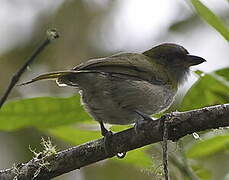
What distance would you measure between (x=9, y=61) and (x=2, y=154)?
3.01 feet

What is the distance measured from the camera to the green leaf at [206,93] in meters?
2.48

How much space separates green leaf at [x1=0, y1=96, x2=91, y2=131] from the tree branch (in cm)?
27

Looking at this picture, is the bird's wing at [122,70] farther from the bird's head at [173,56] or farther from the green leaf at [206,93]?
the green leaf at [206,93]

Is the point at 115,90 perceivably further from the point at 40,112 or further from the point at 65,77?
the point at 40,112

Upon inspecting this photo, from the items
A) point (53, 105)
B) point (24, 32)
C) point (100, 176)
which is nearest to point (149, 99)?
point (53, 105)

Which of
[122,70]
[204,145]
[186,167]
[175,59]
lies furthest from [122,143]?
[175,59]

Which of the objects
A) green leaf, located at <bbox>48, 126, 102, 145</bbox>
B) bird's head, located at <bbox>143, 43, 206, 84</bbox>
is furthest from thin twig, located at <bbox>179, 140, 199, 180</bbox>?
bird's head, located at <bbox>143, 43, 206, 84</bbox>

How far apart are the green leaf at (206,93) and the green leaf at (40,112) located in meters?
0.50

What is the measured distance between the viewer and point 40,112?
2477mm

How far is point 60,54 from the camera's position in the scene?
18.0 feet

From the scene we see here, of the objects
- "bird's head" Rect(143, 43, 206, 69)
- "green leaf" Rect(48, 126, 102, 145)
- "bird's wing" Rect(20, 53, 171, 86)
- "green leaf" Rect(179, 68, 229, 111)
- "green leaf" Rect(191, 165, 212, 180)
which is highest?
"bird's head" Rect(143, 43, 206, 69)

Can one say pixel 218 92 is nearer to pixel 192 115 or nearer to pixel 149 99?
pixel 149 99

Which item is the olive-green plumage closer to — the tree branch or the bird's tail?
the bird's tail

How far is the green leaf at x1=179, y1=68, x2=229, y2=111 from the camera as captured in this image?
248cm
